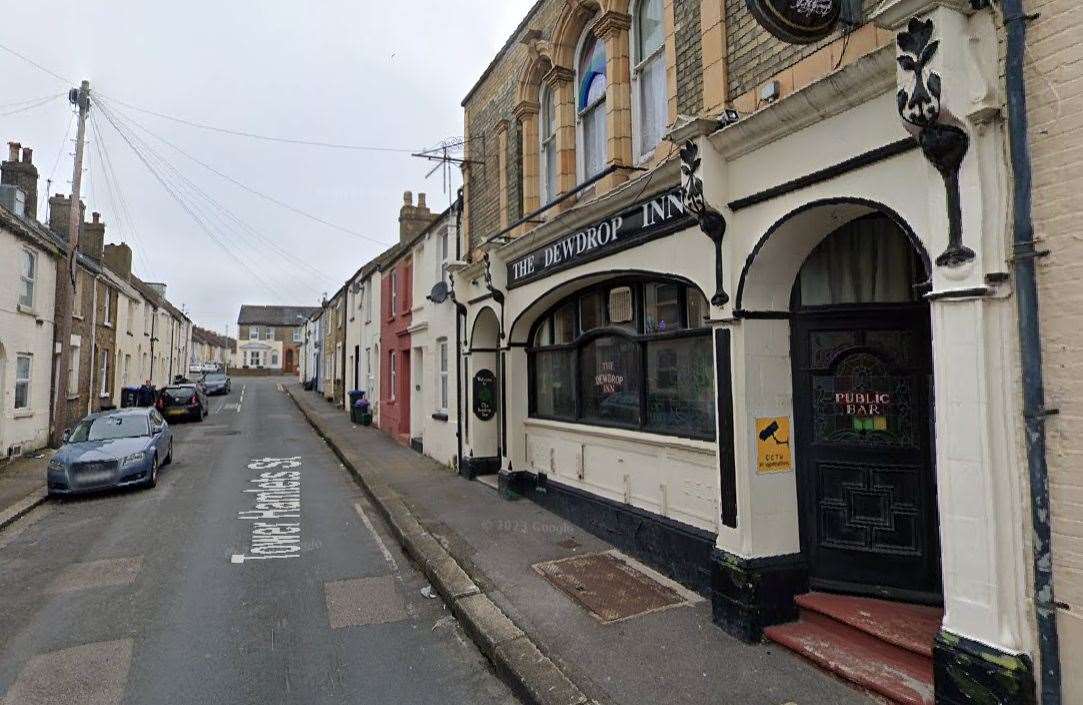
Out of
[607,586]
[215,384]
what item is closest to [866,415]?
[607,586]

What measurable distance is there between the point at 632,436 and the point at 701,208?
2.94 metres

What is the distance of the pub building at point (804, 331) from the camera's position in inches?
126

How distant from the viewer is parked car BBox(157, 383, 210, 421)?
22.6 meters

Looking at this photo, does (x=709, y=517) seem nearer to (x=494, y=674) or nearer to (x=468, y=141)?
(x=494, y=674)

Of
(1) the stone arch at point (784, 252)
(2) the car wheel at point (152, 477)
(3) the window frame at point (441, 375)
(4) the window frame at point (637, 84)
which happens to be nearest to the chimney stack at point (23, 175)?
(2) the car wheel at point (152, 477)

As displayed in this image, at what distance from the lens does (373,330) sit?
A: 22.3 metres

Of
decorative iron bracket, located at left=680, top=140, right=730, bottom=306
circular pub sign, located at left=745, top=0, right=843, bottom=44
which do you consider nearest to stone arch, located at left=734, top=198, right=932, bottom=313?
decorative iron bracket, located at left=680, top=140, right=730, bottom=306

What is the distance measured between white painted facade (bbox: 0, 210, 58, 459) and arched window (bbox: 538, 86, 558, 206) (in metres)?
12.3

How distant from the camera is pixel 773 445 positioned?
15.9 feet

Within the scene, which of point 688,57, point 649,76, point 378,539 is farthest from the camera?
point 378,539

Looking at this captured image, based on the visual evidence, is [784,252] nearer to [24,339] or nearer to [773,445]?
[773,445]

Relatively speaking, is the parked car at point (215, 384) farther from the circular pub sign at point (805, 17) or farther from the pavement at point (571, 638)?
the circular pub sign at point (805, 17)

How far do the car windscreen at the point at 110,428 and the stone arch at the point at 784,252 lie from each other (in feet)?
39.3

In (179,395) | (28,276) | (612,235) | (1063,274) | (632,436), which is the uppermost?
(28,276)
